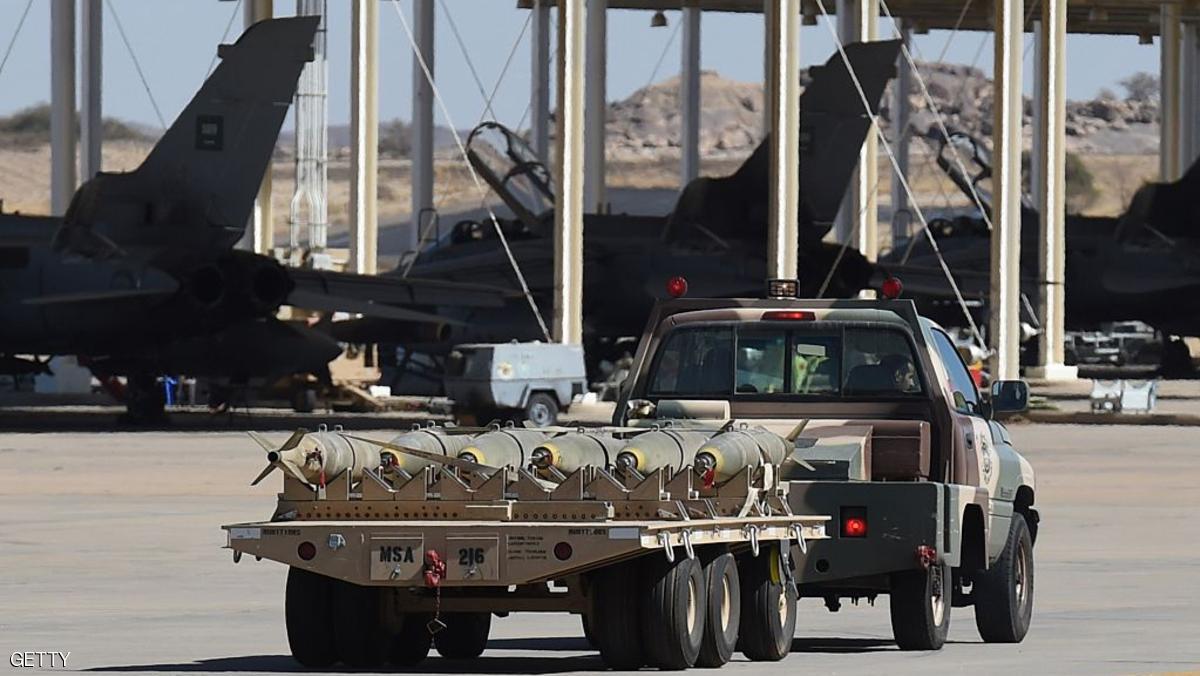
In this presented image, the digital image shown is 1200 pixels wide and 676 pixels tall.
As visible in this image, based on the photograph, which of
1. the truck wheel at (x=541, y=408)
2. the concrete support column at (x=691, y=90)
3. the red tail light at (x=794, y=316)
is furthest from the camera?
the concrete support column at (x=691, y=90)

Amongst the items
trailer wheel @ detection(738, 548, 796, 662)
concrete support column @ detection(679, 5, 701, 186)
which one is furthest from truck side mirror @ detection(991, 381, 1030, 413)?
concrete support column @ detection(679, 5, 701, 186)

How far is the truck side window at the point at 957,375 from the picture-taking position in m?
14.0

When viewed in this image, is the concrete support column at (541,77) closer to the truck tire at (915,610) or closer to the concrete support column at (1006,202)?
the concrete support column at (1006,202)

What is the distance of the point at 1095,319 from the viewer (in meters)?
60.8

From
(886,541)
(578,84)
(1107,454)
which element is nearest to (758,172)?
(578,84)

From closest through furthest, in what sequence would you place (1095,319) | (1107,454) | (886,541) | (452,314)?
(886,541) → (1107,454) → (452,314) → (1095,319)

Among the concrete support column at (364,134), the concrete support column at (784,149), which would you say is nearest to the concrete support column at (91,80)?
the concrete support column at (364,134)

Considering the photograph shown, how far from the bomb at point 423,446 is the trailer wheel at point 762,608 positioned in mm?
1561

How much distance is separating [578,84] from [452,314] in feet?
25.4

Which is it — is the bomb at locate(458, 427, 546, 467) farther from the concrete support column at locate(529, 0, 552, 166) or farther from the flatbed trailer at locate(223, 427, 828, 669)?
the concrete support column at locate(529, 0, 552, 166)

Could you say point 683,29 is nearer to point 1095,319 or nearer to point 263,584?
point 1095,319

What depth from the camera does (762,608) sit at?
1238 centimetres

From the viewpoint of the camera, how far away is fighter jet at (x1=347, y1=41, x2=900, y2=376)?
159 feet

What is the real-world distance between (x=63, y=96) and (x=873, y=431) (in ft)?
130
